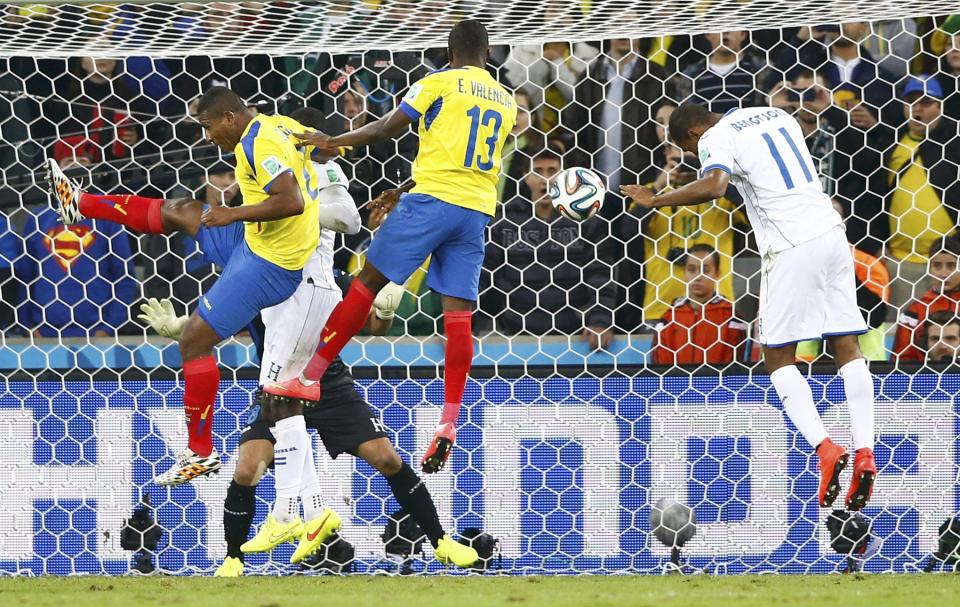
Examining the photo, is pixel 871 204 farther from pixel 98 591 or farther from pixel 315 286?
pixel 98 591

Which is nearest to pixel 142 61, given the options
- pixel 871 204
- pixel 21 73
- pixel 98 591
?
pixel 21 73

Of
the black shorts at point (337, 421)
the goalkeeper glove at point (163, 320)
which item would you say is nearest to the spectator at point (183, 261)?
the goalkeeper glove at point (163, 320)

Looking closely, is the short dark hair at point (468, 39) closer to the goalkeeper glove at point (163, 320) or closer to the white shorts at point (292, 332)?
the white shorts at point (292, 332)

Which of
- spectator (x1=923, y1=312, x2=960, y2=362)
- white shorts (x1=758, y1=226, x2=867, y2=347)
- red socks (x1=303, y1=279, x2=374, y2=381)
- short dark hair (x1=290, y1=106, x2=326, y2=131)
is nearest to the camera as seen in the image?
white shorts (x1=758, y1=226, x2=867, y2=347)

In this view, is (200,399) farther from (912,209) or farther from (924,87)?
(924,87)

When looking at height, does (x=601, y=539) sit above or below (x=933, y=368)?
below

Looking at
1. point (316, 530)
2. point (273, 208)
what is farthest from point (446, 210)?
point (316, 530)

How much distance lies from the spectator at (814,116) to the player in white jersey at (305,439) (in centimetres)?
242

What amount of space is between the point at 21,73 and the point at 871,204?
14.7 feet

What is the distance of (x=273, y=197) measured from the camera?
5684 mm

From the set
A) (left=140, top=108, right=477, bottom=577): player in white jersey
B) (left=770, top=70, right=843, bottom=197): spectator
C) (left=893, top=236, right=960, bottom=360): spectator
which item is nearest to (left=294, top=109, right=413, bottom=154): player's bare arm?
(left=140, top=108, right=477, bottom=577): player in white jersey

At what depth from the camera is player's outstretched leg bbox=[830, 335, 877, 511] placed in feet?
18.9

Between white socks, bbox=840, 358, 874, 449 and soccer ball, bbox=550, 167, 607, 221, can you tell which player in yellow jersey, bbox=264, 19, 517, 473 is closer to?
soccer ball, bbox=550, 167, 607, 221

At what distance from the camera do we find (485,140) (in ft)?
19.3
